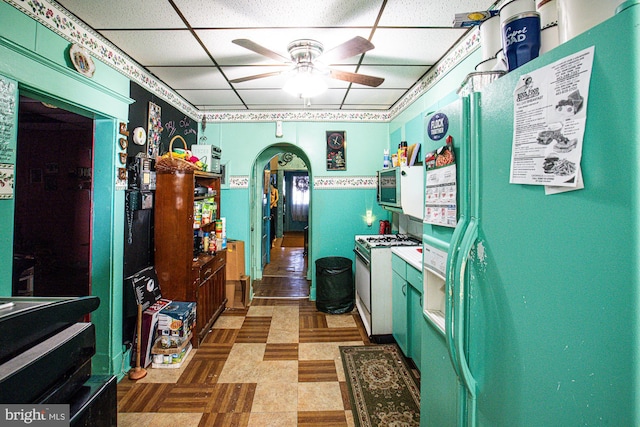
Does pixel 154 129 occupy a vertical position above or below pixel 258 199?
above

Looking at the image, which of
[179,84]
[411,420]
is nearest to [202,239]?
[179,84]

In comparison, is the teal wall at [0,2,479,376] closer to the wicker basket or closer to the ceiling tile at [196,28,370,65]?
the wicker basket

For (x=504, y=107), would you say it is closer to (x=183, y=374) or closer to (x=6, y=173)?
(x=6, y=173)

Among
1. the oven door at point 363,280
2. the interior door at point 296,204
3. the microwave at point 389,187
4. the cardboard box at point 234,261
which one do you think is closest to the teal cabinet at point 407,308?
the oven door at point 363,280

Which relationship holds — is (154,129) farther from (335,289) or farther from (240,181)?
Answer: (335,289)

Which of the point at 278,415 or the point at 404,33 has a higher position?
the point at 404,33

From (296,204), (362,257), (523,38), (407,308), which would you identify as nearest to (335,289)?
(362,257)

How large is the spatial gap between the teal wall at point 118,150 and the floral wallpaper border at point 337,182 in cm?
3

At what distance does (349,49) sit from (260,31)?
736mm

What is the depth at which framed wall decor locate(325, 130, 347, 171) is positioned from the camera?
439 cm

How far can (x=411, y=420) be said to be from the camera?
1983mm

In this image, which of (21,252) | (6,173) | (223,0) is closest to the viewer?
(6,173)

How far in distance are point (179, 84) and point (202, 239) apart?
5.83 feet

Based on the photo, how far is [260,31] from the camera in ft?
7.29
